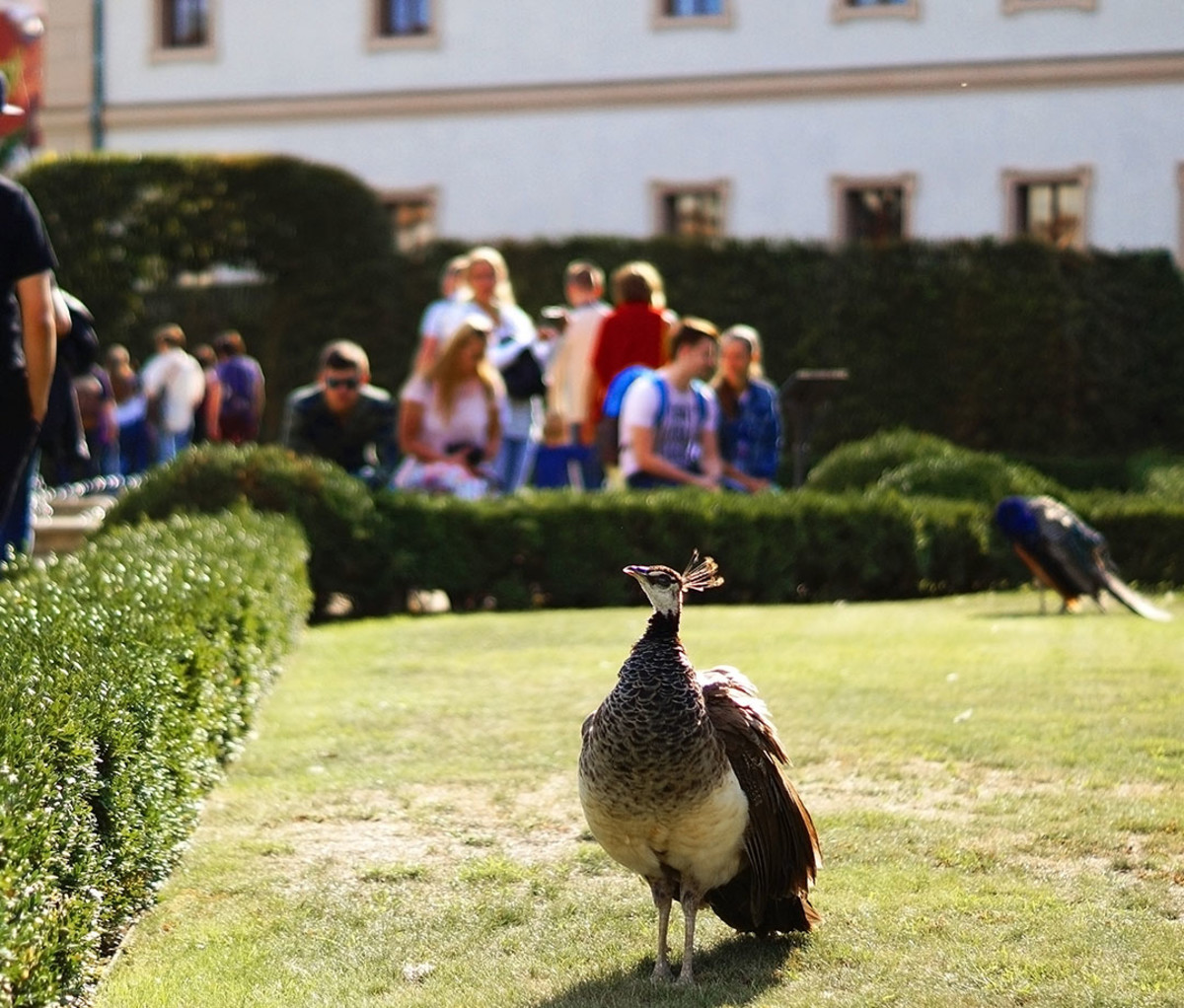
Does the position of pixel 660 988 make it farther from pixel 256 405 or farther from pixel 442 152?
pixel 442 152

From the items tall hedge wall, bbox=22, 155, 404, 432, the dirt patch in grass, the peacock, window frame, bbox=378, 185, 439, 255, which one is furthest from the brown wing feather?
window frame, bbox=378, 185, 439, 255

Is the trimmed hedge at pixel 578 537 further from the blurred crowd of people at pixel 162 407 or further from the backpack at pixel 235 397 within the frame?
the backpack at pixel 235 397

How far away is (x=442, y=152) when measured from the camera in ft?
93.8

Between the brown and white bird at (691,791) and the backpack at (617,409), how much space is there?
6.96m

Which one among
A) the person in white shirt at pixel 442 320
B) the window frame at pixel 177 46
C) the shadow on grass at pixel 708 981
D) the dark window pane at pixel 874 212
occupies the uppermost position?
the window frame at pixel 177 46

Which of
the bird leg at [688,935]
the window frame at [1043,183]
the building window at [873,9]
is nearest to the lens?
the bird leg at [688,935]

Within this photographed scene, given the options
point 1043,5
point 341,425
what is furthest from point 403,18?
point 341,425

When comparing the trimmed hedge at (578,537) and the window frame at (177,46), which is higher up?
the window frame at (177,46)

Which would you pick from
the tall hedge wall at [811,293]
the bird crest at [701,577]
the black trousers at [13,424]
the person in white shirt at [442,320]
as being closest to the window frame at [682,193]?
the tall hedge wall at [811,293]

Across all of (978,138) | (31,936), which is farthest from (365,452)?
(978,138)

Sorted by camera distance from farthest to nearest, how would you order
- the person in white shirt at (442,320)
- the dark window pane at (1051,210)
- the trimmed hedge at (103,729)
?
the dark window pane at (1051,210), the person in white shirt at (442,320), the trimmed hedge at (103,729)

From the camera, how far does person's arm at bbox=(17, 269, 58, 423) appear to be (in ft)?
21.7

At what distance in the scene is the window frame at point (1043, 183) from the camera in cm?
2623

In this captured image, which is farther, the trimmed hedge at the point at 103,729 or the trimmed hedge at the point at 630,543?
the trimmed hedge at the point at 630,543
